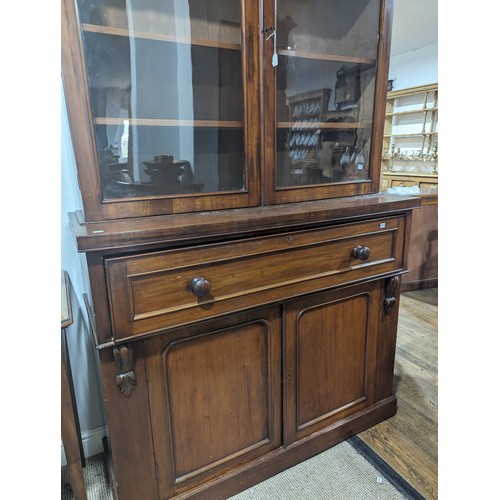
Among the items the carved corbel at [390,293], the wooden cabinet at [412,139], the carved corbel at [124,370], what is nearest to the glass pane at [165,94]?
the carved corbel at [124,370]

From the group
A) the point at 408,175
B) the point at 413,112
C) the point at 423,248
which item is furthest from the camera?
the point at 408,175

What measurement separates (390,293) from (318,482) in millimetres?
754

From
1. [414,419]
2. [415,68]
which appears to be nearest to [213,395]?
[414,419]

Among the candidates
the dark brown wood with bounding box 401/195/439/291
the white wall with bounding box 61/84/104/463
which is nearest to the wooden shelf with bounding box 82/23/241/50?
the white wall with bounding box 61/84/104/463

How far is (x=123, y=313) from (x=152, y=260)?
149 millimetres

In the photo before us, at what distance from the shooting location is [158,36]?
1000 mm

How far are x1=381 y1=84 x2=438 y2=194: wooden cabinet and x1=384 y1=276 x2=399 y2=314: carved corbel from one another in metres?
4.13

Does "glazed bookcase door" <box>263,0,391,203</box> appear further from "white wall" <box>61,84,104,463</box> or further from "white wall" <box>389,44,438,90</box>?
"white wall" <box>389,44,438,90</box>

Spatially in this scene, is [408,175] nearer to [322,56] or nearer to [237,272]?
[322,56]

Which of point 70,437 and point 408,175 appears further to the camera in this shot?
point 408,175

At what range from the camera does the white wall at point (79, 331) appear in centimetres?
119

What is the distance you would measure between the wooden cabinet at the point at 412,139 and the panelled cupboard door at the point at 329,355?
13.8 ft
